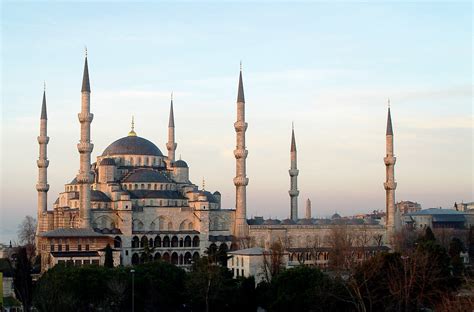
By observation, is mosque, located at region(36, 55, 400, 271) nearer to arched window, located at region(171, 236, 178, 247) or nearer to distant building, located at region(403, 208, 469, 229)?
arched window, located at region(171, 236, 178, 247)

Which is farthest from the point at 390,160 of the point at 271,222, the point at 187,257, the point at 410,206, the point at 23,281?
the point at 410,206

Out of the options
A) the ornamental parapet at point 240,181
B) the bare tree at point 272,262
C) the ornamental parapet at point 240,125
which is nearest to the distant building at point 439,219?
the ornamental parapet at point 240,181

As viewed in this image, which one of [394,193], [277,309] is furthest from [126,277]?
[394,193]

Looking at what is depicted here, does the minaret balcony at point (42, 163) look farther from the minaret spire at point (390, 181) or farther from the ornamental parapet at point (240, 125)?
the minaret spire at point (390, 181)

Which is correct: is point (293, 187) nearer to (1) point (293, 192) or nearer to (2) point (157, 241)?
(1) point (293, 192)

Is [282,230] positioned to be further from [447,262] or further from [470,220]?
[470,220]

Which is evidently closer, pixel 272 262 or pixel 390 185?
pixel 272 262

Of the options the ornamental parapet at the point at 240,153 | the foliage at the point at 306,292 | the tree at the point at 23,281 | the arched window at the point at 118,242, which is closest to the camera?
the foliage at the point at 306,292
